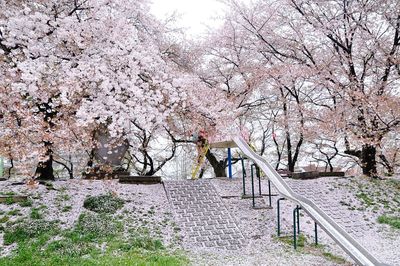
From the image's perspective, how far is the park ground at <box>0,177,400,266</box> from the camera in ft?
22.6

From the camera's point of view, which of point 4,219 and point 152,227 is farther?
point 152,227

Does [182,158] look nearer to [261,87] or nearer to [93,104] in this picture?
[261,87]

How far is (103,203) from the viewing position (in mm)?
9250

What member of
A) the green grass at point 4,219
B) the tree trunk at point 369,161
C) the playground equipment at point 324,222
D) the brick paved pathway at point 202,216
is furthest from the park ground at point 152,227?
the tree trunk at point 369,161

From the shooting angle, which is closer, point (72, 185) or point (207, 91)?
point (72, 185)

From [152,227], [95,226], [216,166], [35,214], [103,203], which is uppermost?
[216,166]

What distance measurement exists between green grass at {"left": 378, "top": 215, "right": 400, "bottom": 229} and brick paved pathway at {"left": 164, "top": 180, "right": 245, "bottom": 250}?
400 cm

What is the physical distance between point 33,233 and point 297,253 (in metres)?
5.43

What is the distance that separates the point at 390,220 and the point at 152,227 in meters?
6.20

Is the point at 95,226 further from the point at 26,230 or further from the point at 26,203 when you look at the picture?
the point at 26,203

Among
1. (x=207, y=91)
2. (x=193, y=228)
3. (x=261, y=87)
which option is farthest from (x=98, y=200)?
(x=261, y=87)

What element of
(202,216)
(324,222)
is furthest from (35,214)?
(324,222)

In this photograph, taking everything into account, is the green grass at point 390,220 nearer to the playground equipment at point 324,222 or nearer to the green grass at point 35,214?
the playground equipment at point 324,222

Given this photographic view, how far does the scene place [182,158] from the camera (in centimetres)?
2156
